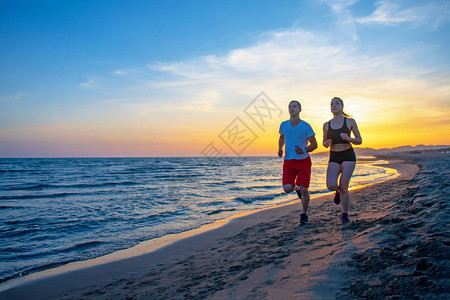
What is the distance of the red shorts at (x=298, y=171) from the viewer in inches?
185

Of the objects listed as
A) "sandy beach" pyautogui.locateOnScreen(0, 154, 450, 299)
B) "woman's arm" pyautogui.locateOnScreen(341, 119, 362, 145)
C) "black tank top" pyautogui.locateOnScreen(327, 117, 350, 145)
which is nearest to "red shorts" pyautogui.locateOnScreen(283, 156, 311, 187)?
"black tank top" pyautogui.locateOnScreen(327, 117, 350, 145)

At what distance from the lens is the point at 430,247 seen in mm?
2377

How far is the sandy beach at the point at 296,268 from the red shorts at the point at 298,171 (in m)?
0.78

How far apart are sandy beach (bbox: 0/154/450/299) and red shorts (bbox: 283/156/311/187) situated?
78 centimetres

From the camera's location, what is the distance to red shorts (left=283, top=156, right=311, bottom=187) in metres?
4.71

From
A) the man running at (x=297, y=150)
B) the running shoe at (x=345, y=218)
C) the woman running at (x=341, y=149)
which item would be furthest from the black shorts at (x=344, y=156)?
the running shoe at (x=345, y=218)

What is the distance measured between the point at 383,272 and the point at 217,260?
206 centimetres

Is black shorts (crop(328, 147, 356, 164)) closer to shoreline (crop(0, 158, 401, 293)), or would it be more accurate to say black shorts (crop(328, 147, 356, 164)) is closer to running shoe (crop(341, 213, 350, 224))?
running shoe (crop(341, 213, 350, 224))

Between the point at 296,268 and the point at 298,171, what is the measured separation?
7.69 ft

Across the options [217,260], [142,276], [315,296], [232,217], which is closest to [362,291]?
[315,296]

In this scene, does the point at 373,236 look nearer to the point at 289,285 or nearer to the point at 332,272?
the point at 332,272

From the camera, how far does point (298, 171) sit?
481 centimetres

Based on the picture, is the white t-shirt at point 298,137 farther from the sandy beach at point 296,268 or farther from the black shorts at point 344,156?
the sandy beach at point 296,268

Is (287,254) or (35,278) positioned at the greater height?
(287,254)
